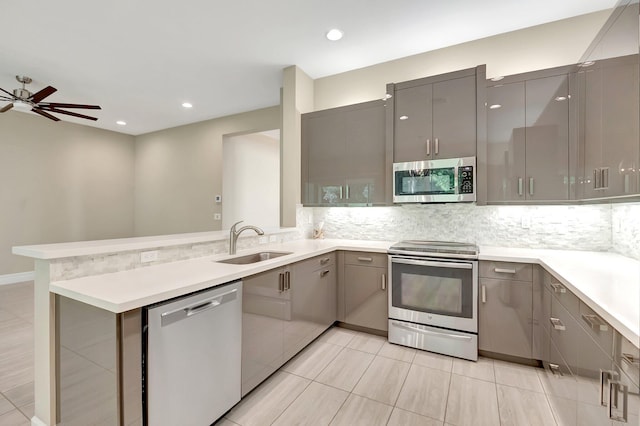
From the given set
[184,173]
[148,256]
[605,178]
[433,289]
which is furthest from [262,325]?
[184,173]

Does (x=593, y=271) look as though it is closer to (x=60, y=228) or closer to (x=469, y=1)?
(x=469, y=1)

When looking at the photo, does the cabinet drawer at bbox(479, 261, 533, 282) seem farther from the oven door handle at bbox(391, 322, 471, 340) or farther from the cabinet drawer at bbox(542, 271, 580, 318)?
the oven door handle at bbox(391, 322, 471, 340)

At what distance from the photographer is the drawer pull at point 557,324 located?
1645 mm

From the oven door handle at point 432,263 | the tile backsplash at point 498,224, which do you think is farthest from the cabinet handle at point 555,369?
the tile backsplash at point 498,224

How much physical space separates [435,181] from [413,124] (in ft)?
2.11

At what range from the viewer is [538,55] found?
2.62 meters

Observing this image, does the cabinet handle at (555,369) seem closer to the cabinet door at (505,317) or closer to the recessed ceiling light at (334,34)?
the cabinet door at (505,317)

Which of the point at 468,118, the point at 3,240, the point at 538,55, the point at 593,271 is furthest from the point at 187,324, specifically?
the point at 3,240

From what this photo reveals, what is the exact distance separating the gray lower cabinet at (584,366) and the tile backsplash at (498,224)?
803mm

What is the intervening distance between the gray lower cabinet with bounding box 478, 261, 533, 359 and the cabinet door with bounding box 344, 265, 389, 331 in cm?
84

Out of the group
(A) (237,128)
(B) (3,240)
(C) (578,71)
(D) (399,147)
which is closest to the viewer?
(C) (578,71)

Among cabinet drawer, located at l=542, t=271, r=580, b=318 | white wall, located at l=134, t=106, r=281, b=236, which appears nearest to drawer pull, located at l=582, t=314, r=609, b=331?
cabinet drawer, located at l=542, t=271, r=580, b=318

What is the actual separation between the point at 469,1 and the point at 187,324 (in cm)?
314

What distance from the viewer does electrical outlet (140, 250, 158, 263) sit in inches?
70.5
